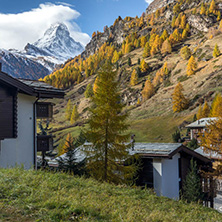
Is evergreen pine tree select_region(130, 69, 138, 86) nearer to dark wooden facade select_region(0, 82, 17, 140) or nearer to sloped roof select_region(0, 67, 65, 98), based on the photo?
sloped roof select_region(0, 67, 65, 98)

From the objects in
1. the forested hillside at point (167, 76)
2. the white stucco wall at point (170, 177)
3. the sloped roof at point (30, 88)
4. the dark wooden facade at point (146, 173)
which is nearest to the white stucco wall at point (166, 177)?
the white stucco wall at point (170, 177)

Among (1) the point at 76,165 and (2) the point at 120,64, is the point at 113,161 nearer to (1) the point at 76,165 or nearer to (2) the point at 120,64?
(1) the point at 76,165

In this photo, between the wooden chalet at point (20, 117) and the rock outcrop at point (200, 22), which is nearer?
the wooden chalet at point (20, 117)

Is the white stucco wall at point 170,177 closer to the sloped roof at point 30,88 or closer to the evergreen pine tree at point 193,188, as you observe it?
the evergreen pine tree at point 193,188

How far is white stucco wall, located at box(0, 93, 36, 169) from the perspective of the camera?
1394 centimetres

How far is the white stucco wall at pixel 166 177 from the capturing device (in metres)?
17.9

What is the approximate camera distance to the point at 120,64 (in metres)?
170

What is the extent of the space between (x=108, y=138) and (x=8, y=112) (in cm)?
684

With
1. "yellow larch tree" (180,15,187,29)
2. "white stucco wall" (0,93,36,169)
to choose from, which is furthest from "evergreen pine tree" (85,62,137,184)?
"yellow larch tree" (180,15,187,29)

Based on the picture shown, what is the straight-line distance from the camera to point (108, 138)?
16.9m

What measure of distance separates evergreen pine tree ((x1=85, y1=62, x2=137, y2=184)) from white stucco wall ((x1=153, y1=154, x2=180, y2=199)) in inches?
82.8

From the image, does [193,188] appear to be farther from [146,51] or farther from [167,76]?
[146,51]

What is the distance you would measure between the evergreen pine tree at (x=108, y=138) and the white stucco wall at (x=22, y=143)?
3.94m

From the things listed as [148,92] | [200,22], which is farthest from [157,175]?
[200,22]
